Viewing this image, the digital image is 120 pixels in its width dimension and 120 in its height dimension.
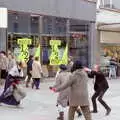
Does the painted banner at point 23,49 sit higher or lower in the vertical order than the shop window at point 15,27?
lower

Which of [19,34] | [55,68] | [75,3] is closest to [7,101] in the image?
[19,34]

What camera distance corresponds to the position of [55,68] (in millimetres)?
27000

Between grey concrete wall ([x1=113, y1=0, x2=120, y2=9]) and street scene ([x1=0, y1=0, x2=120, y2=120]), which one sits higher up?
grey concrete wall ([x1=113, y1=0, x2=120, y2=9])

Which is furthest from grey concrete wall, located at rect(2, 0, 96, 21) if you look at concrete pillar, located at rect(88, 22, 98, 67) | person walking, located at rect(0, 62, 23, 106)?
person walking, located at rect(0, 62, 23, 106)

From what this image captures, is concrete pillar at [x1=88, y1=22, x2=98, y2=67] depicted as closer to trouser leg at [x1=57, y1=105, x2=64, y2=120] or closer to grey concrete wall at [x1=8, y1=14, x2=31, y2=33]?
grey concrete wall at [x1=8, y1=14, x2=31, y2=33]

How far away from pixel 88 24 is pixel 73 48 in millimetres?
2102

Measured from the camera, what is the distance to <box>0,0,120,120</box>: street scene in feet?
44.9

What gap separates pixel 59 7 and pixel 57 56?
2689mm

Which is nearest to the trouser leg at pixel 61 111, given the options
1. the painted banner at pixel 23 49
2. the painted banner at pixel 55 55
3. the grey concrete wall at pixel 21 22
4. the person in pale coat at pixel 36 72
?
the person in pale coat at pixel 36 72

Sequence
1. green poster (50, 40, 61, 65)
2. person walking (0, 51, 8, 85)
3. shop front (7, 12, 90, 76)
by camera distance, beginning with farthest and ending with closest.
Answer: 1. green poster (50, 40, 61, 65)
2. shop front (7, 12, 90, 76)
3. person walking (0, 51, 8, 85)

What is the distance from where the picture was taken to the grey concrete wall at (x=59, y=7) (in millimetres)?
24031

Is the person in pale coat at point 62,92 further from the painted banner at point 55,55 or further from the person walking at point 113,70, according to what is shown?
the person walking at point 113,70

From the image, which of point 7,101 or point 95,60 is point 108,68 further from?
point 7,101

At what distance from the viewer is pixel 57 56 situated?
26688 millimetres
